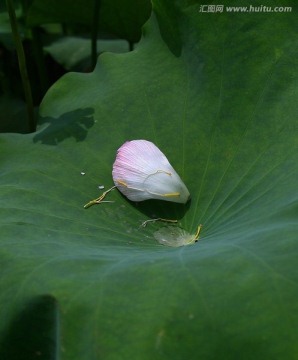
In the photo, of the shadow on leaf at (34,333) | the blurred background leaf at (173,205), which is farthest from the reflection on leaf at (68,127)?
the shadow on leaf at (34,333)

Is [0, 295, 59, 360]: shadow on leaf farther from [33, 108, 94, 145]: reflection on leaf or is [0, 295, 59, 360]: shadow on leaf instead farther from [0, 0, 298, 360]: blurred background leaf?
[33, 108, 94, 145]: reflection on leaf

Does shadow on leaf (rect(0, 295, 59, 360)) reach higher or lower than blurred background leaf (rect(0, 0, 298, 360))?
lower

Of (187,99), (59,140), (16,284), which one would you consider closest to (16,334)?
(16,284)

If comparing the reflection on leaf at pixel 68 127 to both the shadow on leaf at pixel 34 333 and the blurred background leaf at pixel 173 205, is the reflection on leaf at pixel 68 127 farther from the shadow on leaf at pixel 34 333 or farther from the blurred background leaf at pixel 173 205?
the shadow on leaf at pixel 34 333

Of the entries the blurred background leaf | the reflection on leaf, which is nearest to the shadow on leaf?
the blurred background leaf

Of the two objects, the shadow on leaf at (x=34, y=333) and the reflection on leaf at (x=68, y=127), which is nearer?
the shadow on leaf at (x=34, y=333)

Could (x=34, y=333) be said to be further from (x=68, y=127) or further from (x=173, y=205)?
(x=68, y=127)

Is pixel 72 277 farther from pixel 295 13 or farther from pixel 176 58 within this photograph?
pixel 295 13

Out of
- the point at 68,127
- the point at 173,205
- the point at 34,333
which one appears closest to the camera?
the point at 34,333

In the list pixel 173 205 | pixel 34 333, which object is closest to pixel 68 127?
pixel 173 205
